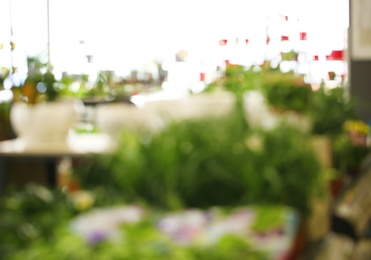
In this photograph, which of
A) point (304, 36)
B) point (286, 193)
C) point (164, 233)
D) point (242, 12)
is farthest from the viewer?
point (242, 12)

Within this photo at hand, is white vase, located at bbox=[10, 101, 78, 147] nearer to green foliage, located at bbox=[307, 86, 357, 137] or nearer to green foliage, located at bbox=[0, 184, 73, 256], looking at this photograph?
green foliage, located at bbox=[307, 86, 357, 137]

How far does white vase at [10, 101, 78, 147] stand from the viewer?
2.14 m

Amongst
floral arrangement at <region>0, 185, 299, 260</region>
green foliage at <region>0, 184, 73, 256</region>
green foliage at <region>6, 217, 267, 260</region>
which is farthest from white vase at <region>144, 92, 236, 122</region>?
green foliage at <region>6, 217, 267, 260</region>

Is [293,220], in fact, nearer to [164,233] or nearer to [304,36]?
[164,233]

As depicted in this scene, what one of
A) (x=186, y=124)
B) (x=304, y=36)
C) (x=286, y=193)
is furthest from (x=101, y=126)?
(x=304, y=36)

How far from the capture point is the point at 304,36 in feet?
26.5

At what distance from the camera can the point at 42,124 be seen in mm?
2139

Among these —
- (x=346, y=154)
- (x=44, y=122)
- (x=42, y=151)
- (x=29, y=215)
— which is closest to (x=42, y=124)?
(x=44, y=122)

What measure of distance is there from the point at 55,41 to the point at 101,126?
30.0 ft

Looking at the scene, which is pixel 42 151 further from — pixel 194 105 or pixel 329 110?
pixel 329 110

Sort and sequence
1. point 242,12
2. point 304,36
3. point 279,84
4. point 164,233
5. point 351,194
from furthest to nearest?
point 242,12, point 304,36, point 279,84, point 351,194, point 164,233

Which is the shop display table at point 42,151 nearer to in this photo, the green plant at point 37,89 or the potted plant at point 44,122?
the potted plant at point 44,122

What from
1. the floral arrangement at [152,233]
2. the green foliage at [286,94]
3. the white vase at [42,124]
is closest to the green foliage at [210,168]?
the floral arrangement at [152,233]

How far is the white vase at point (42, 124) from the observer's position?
2.14 metres
